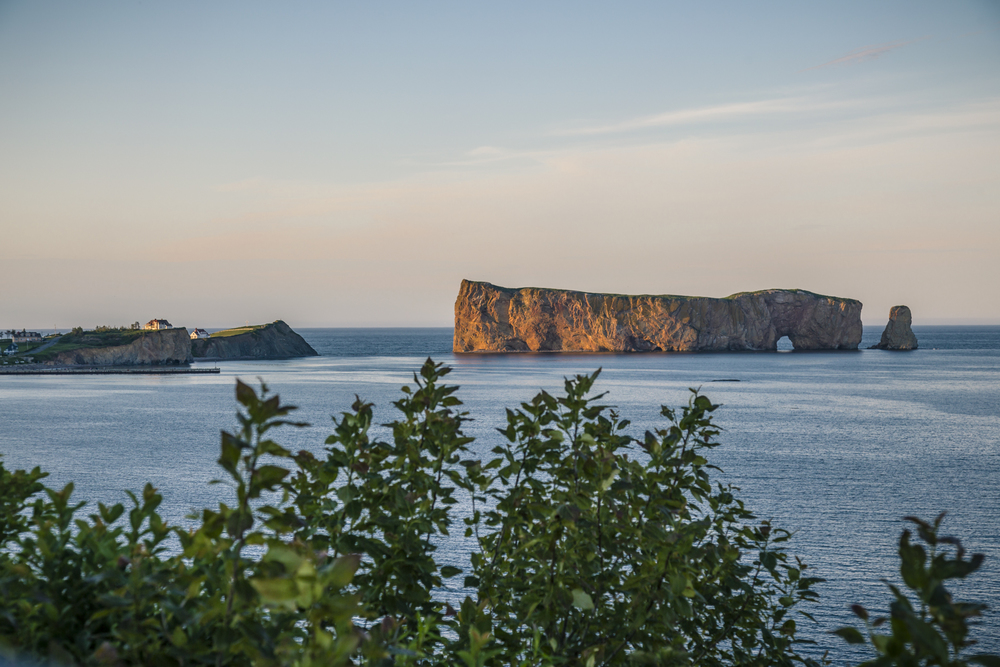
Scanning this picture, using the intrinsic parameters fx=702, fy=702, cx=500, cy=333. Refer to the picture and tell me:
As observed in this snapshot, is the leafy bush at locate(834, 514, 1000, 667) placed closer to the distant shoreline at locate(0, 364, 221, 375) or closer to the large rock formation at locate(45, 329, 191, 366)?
the distant shoreline at locate(0, 364, 221, 375)

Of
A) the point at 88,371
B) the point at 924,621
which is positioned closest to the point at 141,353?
the point at 88,371

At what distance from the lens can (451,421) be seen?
3.46m

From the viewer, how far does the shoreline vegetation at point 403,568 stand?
5.17ft

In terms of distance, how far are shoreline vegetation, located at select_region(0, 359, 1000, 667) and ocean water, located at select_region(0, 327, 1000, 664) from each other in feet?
13.5

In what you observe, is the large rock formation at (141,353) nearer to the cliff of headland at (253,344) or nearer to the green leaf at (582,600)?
the cliff of headland at (253,344)

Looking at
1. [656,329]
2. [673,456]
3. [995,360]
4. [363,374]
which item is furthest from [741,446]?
[995,360]

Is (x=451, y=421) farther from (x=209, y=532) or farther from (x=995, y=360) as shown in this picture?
(x=995, y=360)

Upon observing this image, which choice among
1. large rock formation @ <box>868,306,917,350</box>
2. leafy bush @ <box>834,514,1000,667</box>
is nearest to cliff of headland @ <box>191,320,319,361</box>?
large rock formation @ <box>868,306,917,350</box>

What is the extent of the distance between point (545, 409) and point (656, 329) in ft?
461

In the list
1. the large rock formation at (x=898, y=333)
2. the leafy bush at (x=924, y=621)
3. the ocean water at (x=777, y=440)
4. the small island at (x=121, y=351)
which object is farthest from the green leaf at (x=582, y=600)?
the large rock formation at (x=898, y=333)

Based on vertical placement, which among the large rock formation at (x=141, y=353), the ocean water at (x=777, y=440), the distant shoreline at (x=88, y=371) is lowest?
the ocean water at (x=777, y=440)

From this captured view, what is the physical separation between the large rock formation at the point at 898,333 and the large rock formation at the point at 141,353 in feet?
458

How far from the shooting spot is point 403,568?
3.04 meters

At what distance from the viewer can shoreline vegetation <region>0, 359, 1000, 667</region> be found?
1.58 meters
